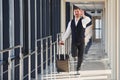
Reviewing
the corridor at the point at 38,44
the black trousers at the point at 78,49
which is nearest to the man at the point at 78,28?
the black trousers at the point at 78,49

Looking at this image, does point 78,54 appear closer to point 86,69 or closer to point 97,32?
point 86,69

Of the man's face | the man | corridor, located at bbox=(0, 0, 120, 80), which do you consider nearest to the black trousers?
the man

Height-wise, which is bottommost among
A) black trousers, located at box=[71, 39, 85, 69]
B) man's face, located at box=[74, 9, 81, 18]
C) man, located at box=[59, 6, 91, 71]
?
black trousers, located at box=[71, 39, 85, 69]

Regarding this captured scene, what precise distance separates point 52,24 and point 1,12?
9.68ft

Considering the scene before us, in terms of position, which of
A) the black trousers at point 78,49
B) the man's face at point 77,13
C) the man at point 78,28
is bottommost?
the black trousers at point 78,49

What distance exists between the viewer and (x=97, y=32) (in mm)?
14312

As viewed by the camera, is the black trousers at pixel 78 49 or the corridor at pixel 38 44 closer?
the corridor at pixel 38 44

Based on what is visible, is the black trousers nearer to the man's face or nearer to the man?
the man

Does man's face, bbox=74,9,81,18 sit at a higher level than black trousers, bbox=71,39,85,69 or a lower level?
higher

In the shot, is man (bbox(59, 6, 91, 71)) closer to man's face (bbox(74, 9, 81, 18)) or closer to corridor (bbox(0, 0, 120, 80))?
man's face (bbox(74, 9, 81, 18))

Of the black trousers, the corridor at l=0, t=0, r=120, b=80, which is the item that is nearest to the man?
the black trousers

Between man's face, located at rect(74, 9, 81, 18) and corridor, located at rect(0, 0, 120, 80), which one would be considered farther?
man's face, located at rect(74, 9, 81, 18)

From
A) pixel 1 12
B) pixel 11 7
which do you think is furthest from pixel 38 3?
pixel 1 12

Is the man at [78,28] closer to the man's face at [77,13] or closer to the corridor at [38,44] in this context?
the man's face at [77,13]
